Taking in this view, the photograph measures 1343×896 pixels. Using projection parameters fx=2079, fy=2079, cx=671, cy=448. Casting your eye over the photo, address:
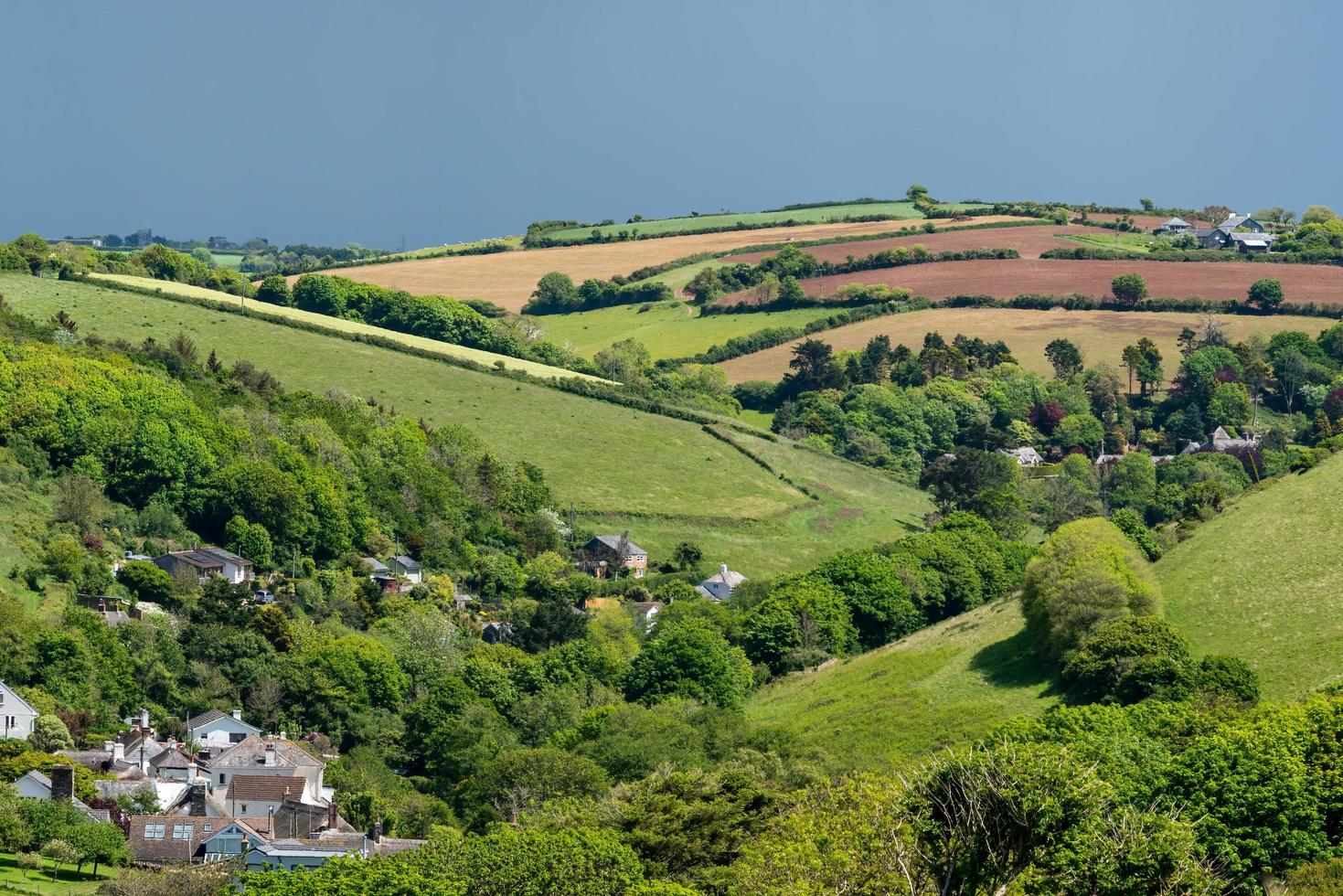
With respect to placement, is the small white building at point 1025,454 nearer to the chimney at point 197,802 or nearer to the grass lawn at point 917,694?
the grass lawn at point 917,694

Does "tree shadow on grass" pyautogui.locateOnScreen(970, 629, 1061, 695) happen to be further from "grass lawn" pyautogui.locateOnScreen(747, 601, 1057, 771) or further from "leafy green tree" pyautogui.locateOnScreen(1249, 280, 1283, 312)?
"leafy green tree" pyautogui.locateOnScreen(1249, 280, 1283, 312)

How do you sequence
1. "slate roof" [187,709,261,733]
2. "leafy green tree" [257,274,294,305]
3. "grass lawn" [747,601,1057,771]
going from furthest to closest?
"leafy green tree" [257,274,294,305]
"slate roof" [187,709,261,733]
"grass lawn" [747,601,1057,771]

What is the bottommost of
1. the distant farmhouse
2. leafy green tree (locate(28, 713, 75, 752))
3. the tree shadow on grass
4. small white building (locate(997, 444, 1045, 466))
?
leafy green tree (locate(28, 713, 75, 752))

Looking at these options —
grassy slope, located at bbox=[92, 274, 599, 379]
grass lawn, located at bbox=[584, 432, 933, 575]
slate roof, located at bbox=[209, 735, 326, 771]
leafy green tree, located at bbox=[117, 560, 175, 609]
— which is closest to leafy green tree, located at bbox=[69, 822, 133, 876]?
slate roof, located at bbox=[209, 735, 326, 771]

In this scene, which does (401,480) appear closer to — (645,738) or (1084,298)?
(645,738)

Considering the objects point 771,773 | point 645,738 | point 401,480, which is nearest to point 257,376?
point 401,480

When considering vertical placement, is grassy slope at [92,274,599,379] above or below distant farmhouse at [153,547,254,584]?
above

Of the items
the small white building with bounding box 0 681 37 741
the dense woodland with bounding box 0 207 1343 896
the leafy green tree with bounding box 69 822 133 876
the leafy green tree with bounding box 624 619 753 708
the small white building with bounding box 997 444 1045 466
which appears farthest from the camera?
the small white building with bounding box 997 444 1045 466

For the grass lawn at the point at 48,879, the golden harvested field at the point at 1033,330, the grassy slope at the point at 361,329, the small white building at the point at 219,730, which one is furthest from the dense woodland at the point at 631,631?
the golden harvested field at the point at 1033,330
